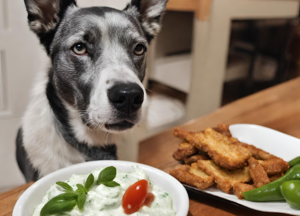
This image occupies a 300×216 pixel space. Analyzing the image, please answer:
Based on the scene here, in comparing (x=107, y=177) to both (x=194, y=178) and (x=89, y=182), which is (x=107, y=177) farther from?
(x=194, y=178)

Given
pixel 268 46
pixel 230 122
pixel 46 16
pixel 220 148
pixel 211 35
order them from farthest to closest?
pixel 268 46
pixel 211 35
pixel 230 122
pixel 46 16
pixel 220 148

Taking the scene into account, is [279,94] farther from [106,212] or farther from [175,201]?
[106,212]

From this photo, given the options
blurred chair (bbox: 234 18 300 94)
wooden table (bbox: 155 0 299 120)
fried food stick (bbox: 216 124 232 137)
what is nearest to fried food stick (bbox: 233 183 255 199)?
fried food stick (bbox: 216 124 232 137)

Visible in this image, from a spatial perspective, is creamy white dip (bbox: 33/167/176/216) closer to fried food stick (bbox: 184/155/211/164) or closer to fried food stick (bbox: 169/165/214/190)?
fried food stick (bbox: 169/165/214/190)

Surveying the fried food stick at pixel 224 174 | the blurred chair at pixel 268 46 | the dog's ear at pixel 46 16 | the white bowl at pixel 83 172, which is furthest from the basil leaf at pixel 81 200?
the blurred chair at pixel 268 46

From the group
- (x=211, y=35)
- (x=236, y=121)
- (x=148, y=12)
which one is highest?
(x=148, y=12)

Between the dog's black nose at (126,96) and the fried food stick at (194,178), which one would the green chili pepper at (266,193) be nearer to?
the fried food stick at (194,178)

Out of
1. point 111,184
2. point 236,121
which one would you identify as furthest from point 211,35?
point 111,184
